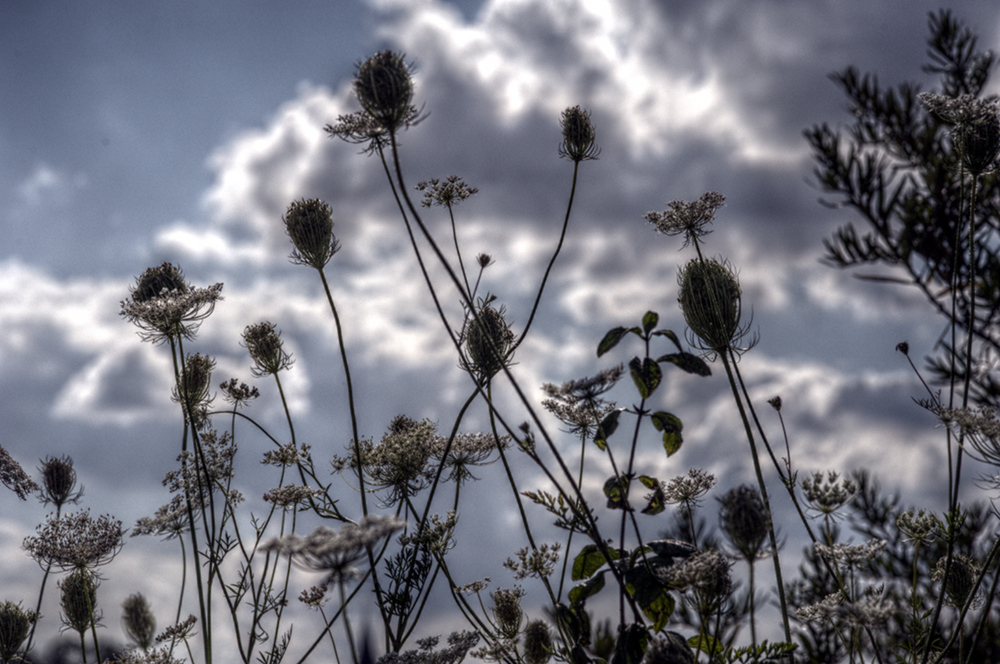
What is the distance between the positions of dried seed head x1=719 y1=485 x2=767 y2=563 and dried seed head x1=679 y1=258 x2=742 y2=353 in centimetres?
84

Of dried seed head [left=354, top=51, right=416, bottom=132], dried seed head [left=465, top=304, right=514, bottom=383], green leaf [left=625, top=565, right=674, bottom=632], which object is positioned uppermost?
dried seed head [left=354, top=51, right=416, bottom=132]

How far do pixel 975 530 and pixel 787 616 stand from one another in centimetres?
714

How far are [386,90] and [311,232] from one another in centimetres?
87

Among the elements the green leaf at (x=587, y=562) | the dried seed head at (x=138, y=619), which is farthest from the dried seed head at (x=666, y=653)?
the dried seed head at (x=138, y=619)

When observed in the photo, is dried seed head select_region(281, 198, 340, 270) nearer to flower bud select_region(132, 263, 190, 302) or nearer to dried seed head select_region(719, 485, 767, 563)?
flower bud select_region(132, 263, 190, 302)

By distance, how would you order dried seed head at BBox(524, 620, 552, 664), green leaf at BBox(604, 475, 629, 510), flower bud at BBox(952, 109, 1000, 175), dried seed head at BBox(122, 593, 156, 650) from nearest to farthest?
green leaf at BBox(604, 475, 629, 510) < dried seed head at BBox(524, 620, 552, 664) < flower bud at BBox(952, 109, 1000, 175) < dried seed head at BBox(122, 593, 156, 650)

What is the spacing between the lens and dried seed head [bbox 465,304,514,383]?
2.62 metres

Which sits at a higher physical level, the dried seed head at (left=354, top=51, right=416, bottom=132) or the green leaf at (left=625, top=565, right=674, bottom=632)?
the dried seed head at (left=354, top=51, right=416, bottom=132)

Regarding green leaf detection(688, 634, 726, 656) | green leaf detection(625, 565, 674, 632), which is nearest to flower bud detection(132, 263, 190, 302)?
green leaf detection(625, 565, 674, 632)

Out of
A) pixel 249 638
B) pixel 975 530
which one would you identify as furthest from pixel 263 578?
pixel 975 530

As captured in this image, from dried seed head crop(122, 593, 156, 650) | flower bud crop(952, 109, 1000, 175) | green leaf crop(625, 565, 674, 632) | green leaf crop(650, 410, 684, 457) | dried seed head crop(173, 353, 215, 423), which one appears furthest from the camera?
dried seed head crop(122, 593, 156, 650)

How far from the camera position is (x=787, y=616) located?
2135mm

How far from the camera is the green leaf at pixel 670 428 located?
2117 millimetres

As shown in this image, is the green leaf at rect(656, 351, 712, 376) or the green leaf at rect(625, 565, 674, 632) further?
the green leaf at rect(656, 351, 712, 376)
